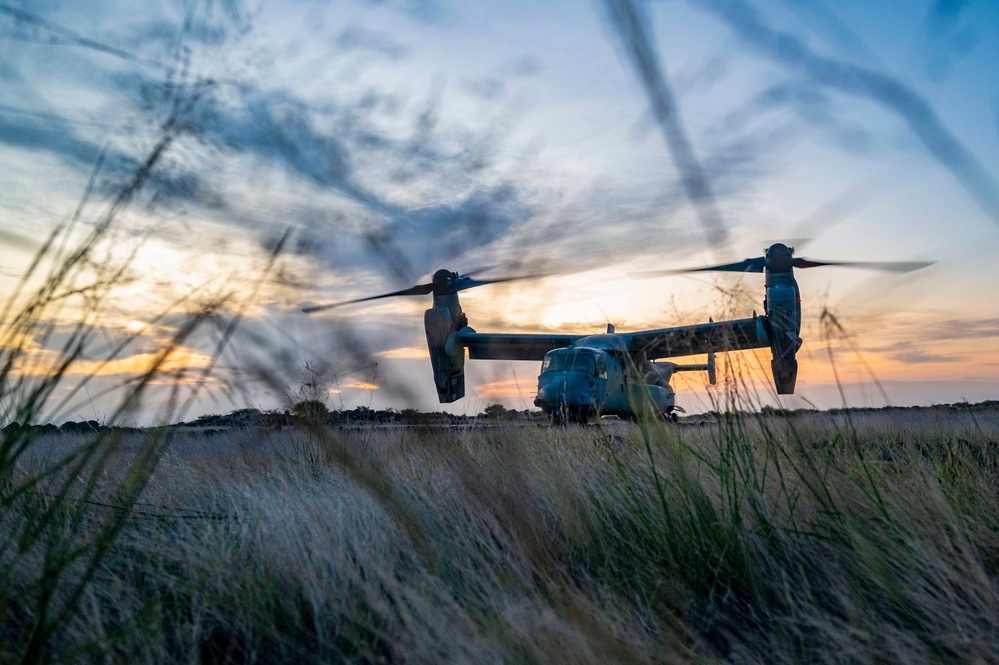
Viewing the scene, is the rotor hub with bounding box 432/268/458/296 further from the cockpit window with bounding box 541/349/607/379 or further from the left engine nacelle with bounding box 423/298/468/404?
the cockpit window with bounding box 541/349/607/379

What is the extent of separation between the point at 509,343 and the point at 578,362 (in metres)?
5.10

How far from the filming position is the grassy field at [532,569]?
1856 millimetres

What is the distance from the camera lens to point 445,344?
1964cm

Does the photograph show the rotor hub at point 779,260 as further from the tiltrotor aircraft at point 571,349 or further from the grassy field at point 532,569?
the grassy field at point 532,569

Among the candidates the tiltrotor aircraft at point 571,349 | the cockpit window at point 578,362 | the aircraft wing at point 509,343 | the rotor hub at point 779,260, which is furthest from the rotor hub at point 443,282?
the rotor hub at point 779,260

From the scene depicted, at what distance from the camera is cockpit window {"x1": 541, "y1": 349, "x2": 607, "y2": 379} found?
52.1 ft

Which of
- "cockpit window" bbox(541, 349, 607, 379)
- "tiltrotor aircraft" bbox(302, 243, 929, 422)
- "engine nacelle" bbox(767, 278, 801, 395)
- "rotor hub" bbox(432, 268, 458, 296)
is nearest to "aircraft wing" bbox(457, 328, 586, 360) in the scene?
"tiltrotor aircraft" bbox(302, 243, 929, 422)

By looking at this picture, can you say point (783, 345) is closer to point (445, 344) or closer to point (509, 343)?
point (445, 344)

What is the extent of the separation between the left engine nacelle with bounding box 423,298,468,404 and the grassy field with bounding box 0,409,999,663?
15328mm

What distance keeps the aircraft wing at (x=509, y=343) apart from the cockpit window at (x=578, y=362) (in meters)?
2.19

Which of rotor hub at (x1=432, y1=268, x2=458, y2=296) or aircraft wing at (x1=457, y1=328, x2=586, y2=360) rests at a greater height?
rotor hub at (x1=432, y1=268, x2=458, y2=296)

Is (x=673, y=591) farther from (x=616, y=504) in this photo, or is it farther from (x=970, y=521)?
(x=970, y=521)

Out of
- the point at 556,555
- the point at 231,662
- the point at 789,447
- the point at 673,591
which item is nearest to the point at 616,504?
the point at 556,555

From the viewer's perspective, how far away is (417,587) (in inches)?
90.1
